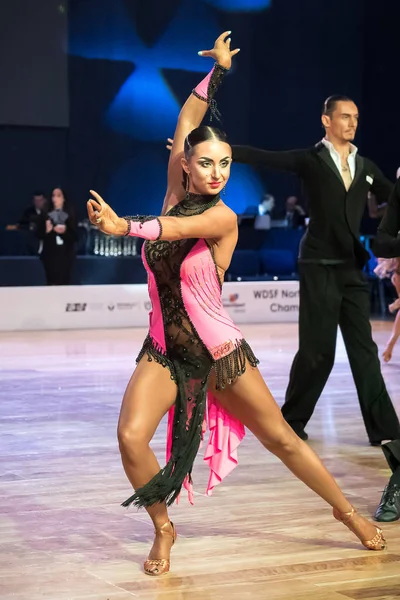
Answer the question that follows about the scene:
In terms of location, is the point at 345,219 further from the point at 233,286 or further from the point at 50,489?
the point at 233,286

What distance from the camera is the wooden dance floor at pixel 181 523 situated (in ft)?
11.4

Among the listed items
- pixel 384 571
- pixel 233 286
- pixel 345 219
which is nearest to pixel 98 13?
pixel 233 286

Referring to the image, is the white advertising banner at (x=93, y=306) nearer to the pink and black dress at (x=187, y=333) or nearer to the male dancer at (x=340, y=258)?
the male dancer at (x=340, y=258)

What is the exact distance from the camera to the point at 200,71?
1830 cm

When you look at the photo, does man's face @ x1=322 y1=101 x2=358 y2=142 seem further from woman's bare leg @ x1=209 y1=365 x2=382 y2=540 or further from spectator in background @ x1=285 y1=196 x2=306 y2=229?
spectator in background @ x1=285 y1=196 x2=306 y2=229

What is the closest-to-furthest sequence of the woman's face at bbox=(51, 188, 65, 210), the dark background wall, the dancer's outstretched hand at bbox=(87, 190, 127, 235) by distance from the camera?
the dancer's outstretched hand at bbox=(87, 190, 127, 235) → the woman's face at bbox=(51, 188, 65, 210) → the dark background wall

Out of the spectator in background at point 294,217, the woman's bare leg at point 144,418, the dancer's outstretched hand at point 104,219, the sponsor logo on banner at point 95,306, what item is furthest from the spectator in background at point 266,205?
the dancer's outstretched hand at point 104,219

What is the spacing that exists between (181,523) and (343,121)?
2.52 m

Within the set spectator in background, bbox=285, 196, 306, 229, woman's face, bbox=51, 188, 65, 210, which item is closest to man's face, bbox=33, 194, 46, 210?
woman's face, bbox=51, 188, 65, 210

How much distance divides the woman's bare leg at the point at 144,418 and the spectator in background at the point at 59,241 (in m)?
9.63

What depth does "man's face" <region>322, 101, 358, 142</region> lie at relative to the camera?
574cm

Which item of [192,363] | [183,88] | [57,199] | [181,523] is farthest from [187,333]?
[183,88]

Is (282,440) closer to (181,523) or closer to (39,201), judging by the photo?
(181,523)

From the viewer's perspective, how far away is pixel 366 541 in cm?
381
